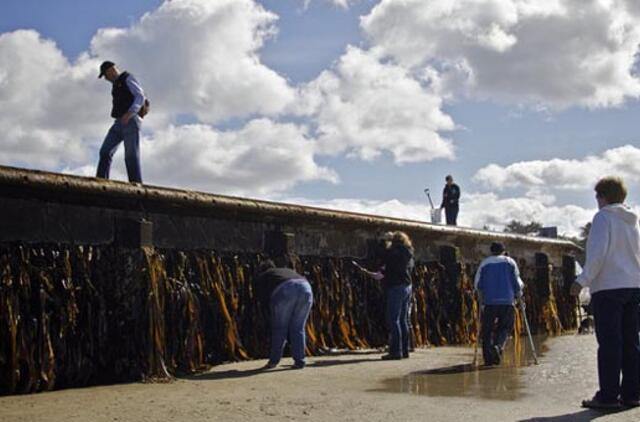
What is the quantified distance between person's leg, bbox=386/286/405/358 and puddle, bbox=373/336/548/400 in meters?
0.94

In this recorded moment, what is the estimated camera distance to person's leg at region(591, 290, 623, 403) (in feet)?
20.2

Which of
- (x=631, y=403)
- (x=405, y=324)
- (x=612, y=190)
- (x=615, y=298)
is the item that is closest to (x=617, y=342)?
(x=615, y=298)

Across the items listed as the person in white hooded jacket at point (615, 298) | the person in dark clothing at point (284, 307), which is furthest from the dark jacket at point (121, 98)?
the person in white hooded jacket at point (615, 298)

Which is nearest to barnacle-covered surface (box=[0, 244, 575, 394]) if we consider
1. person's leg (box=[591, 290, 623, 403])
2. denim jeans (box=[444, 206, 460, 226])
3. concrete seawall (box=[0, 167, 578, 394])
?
concrete seawall (box=[0, 167, 578, 394])

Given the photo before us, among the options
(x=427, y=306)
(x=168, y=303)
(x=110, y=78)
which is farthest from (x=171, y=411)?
(x=427, y=306)

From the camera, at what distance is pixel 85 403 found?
6.65 metres

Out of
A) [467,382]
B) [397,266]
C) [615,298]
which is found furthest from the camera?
[397,266]

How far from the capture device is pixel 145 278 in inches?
336

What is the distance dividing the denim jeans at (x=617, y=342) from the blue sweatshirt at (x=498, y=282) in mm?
4290

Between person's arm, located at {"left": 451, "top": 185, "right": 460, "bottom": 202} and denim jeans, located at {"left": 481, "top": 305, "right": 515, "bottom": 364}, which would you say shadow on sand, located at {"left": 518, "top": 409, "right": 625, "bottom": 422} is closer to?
denim jeans, located at {"left": 481, "top": 305, "right": 515, "bottom": 364}

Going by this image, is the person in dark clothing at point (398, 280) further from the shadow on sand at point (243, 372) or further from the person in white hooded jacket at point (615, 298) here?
the person in white hooded jacket at point (615, 298)

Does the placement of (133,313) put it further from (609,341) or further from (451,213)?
(451,213)

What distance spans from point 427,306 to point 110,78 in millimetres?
7012

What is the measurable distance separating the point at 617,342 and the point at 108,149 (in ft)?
20.4
